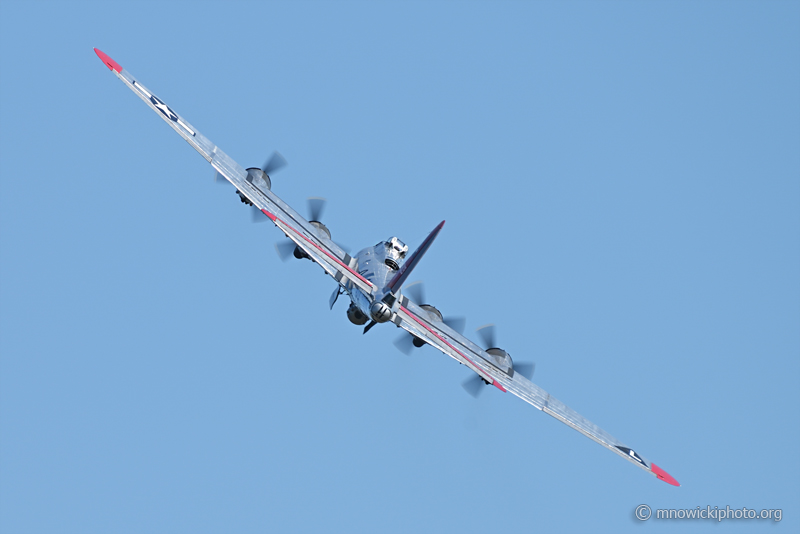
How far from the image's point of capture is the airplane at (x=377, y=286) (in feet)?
256

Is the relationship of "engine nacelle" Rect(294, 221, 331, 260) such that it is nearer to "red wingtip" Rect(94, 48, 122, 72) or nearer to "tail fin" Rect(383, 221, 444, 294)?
"tail fin" Rect(383, 221, 444, 294)

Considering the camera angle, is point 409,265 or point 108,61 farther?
point 108,61

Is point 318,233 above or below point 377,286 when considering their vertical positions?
above

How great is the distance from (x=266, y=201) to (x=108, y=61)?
17.2 m

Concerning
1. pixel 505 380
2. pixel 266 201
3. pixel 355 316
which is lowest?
pixel 355 316

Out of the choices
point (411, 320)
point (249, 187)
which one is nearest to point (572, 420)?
point (411, 320)

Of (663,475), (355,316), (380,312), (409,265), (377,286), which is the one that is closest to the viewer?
(409,265)

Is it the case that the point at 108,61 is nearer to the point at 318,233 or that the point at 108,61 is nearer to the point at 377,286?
the point at 318,233

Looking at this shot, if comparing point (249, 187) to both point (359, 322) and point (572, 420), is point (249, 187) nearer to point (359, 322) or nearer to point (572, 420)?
point (359, 322)

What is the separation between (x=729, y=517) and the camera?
7444cm

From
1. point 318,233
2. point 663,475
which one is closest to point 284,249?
point 318,233

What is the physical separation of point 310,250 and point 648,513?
3305 cm

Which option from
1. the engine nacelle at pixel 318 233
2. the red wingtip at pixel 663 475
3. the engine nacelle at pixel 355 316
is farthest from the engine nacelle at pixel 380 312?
the red wingtip at pixel 663 475

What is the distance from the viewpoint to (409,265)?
241 feet
